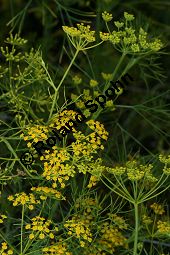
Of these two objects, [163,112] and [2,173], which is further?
[163,112]

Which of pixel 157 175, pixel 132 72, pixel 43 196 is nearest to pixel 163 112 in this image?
pixel 157 175

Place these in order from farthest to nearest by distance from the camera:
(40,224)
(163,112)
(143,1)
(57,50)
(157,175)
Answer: (57,50)
(143,1)
(163,112)
(157,175)
(40,224)

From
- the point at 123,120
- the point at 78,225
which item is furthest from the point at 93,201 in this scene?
the point at 123,120

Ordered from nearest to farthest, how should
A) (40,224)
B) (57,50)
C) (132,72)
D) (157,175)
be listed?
(40,224), (157,175), (132,72), (57,50)

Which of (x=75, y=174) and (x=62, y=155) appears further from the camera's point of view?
(x=75, y=174)

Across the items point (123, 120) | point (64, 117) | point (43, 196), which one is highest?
point (64, 117)

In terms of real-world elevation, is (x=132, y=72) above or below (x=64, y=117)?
below

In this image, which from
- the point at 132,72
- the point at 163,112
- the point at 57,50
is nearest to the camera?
the point at 163,112

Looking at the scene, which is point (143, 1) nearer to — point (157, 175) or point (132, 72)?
point (132, 72)

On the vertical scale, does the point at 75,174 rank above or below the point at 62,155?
below

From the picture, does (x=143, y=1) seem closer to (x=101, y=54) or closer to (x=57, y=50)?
(x=101, y=54)
